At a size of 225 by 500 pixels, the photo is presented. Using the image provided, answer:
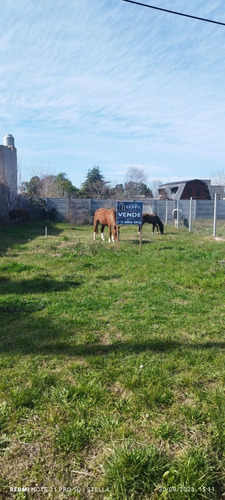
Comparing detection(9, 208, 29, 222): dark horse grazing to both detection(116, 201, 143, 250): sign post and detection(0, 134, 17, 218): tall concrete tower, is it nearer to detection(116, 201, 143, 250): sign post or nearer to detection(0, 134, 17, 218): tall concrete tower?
detection(0, 134, 17, 218): tall concrete tower

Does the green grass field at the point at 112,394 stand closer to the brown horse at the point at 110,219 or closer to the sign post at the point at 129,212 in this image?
the sign post at the point at 129,212

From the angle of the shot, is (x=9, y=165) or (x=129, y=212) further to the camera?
(x=9, y=165)


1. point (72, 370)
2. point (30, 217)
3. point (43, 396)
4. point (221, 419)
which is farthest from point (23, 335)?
point (30, 217)

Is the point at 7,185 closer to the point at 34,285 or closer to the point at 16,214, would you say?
the point at 16,214

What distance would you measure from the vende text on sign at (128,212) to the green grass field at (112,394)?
510cm

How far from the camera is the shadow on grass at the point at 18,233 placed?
12064mm

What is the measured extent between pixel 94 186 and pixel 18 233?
31127 mm

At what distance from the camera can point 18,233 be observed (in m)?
16.4

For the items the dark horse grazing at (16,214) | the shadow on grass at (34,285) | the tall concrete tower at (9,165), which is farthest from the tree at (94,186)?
the shadow on grass at (34,285)

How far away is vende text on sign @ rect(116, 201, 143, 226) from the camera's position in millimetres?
10719

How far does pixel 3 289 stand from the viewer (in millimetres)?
5992

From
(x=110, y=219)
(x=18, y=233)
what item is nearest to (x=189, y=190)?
(x=18, y=233)

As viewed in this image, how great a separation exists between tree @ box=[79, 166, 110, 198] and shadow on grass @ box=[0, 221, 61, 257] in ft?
81.8

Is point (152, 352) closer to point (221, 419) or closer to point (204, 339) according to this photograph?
point (204, 339)
